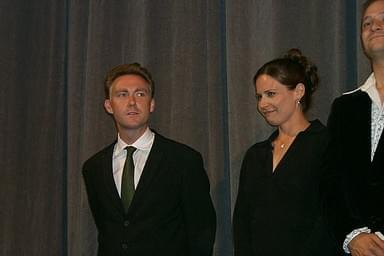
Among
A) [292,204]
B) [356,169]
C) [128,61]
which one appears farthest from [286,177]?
[128,61]

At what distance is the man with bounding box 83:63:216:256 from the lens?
245 centimetres

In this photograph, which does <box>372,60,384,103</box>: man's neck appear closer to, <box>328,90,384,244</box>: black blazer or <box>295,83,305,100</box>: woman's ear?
<box>328,90,384,244</box>: black blazer

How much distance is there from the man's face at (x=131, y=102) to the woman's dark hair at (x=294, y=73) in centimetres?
54

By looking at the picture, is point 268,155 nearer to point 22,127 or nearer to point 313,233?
point 313,233

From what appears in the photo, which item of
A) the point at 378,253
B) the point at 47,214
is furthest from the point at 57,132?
the point at 378,253

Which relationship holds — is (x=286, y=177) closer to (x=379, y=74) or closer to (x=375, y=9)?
(x=379, y=74)

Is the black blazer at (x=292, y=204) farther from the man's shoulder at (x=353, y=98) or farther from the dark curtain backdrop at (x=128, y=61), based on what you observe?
the dark curtain backdrop at (x=128, y=61)

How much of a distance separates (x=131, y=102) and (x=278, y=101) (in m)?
0.66

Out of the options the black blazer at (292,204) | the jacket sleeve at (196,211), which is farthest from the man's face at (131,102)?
the black blazer at (292,204)

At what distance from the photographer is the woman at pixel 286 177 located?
2.23 m

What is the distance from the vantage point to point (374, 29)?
85.2 inches

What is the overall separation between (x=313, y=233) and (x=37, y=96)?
191 cm

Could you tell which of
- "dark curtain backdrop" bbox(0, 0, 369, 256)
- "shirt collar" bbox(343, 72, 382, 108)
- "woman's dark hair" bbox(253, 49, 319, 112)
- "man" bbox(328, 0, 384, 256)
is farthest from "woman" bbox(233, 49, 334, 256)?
"dark curtain backdrop" bbox(0, 0, 369, 256)

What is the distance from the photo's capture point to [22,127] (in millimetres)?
3418
